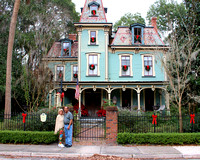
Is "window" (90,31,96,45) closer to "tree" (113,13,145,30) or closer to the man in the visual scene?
the man

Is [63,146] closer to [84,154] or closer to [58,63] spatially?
[84,154]

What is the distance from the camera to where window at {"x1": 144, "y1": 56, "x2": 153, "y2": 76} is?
61.2 feet

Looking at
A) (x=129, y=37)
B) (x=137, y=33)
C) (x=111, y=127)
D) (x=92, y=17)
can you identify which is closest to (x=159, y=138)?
(x=111, y=127)

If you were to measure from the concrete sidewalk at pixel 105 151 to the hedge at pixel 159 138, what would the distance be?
0.37 meters

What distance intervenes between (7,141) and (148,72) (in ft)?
44.3

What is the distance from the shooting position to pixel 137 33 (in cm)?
1978

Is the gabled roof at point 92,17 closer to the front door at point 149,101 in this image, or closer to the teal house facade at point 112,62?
the teal house facade at point 112,62

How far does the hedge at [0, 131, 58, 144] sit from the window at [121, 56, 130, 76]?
35.7 feet

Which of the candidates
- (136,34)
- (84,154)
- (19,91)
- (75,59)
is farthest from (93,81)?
(84,154)

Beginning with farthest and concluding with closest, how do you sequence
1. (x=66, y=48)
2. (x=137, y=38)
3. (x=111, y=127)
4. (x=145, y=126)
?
(x=66, y=48) < (x=137, y=38) < (x=145, y=126) < (x=111, y=127)

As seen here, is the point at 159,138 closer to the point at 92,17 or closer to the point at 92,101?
the point at 92,101

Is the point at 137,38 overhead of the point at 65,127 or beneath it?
overhead

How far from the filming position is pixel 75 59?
2052cm

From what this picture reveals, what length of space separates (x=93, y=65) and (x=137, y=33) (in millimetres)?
5603
